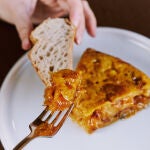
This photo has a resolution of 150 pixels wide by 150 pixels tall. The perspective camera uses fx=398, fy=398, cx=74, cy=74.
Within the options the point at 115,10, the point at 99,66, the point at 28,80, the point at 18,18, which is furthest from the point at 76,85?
the point at 115,10

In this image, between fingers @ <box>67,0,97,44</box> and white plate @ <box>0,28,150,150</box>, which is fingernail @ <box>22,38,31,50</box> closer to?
white plate @ <box>0,28,150,150</box>

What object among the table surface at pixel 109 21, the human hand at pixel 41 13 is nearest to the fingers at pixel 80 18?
the human hand at pixel 41 13

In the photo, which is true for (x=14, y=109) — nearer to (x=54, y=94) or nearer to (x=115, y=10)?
(x=54, y=94)

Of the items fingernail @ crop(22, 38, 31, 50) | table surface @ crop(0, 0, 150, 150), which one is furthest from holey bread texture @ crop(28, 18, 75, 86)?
table surface @ crop(0, 0, 150, 150)

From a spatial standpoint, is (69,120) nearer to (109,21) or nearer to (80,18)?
(80,18)

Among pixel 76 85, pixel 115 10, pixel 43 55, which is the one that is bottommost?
pixel 115 10

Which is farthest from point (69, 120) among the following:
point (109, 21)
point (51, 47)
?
point (109, 21)

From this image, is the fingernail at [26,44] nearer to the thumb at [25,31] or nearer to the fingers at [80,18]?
the thumb at [25,31]
